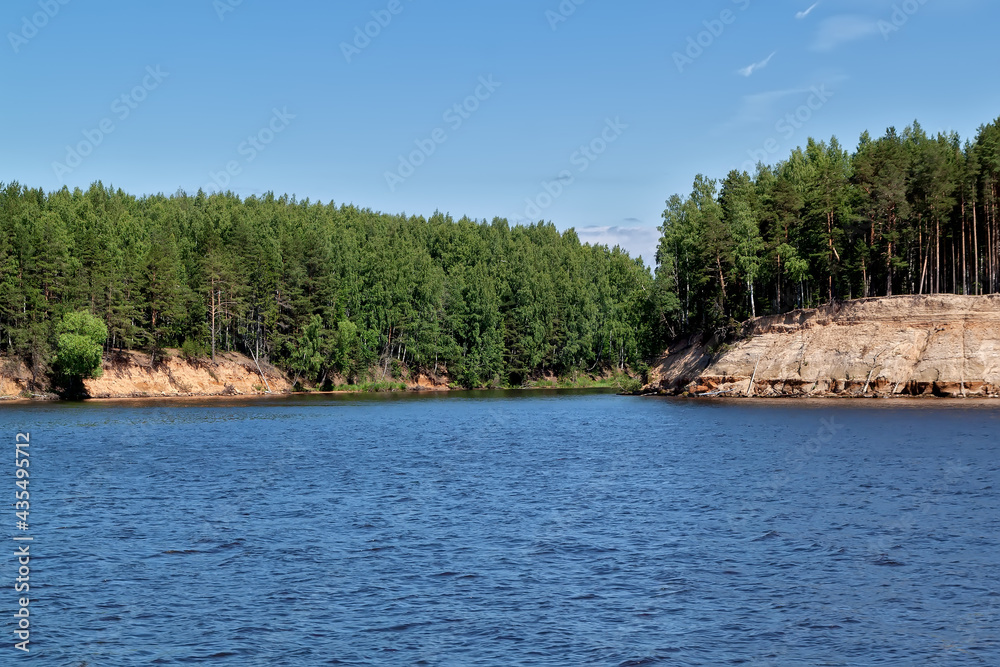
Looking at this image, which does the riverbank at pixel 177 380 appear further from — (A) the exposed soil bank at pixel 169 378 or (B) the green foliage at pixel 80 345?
(B) the green foliage at pixel 80 345

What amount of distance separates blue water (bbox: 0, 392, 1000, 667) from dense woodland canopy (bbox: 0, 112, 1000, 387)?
46.4m

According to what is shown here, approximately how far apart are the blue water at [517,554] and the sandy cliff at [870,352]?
3035 cm

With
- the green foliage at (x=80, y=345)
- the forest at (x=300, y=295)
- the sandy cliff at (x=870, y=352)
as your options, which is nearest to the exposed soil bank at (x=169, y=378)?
the forest at (x=300, y=295)

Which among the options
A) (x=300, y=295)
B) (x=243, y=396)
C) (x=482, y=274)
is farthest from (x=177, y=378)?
(x=482, y=274)

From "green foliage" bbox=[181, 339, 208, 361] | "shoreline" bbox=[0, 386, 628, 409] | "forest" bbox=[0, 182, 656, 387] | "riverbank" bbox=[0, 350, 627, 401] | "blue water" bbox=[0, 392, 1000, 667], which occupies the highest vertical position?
"forest" bbox=[0, 182, 656, 387]

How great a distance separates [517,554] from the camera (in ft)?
88.4

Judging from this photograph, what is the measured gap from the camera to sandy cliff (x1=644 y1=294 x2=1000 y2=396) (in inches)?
3295

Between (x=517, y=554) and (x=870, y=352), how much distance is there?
73252mm

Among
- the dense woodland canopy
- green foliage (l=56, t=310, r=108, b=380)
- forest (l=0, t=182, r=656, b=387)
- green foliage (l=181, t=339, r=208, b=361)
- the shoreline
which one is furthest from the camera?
green foliage (l=181, t=339, r=208, b=361)

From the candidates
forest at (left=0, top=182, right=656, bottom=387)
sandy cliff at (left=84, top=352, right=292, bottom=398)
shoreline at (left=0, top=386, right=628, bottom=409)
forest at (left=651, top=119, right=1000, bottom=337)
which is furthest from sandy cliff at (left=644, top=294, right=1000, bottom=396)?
sandy cliff at (left=84, top=352, right=292, bottom=398)

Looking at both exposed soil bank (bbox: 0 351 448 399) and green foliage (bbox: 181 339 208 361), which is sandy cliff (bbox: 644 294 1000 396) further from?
green foliage (bbox: 181 339 208 361)

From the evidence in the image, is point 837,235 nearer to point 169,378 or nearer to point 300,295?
point 300,295

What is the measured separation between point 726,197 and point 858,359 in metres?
37.7

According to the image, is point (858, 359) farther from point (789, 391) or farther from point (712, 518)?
point (712, 518)
